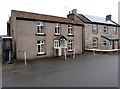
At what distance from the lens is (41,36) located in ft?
54.9

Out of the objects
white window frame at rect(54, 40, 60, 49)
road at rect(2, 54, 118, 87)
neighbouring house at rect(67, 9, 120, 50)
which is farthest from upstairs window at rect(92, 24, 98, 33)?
road at rect(2, 54, 118, 87)

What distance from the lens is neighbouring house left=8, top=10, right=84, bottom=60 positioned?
14938mm

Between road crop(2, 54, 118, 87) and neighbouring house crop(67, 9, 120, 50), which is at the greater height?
neighbouring house crop(67, 9, 120, 50)

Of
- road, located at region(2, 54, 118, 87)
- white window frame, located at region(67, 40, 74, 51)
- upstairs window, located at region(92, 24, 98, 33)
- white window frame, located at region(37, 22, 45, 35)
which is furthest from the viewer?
upstairs window, located at region(92, 24, 98, 33)

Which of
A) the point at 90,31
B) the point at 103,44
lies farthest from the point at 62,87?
the point at 103,44

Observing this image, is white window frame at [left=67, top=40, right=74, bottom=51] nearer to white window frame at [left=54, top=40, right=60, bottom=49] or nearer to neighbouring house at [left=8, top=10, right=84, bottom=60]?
neighbouring house at [left=8, top=10, right=84, bottom=60]

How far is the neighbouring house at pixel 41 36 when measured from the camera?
1494 centimetres

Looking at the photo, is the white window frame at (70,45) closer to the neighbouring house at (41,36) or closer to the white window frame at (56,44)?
the neighbouring house at (41,36)

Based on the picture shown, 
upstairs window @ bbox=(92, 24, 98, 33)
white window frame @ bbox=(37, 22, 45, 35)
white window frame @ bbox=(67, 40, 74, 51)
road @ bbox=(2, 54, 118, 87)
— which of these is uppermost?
upstairs window @ bbox=(92, 24, 98, 33)

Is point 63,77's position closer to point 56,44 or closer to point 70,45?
point 56,44

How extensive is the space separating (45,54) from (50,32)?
3617mm

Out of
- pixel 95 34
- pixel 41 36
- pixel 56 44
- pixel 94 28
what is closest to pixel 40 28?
pixel 41 36

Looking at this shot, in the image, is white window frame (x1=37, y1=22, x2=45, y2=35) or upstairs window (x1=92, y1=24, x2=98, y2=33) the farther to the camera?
upstairs window (x1=92, y1=24, x2=98, y2=33)

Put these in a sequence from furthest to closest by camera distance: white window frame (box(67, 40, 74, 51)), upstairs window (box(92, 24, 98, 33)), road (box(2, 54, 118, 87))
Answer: upstairs window (box(92, 24, 98, 33)), white window frame (box(67, 40, 74, 51)), road (box(2, 54, 118, 87))
